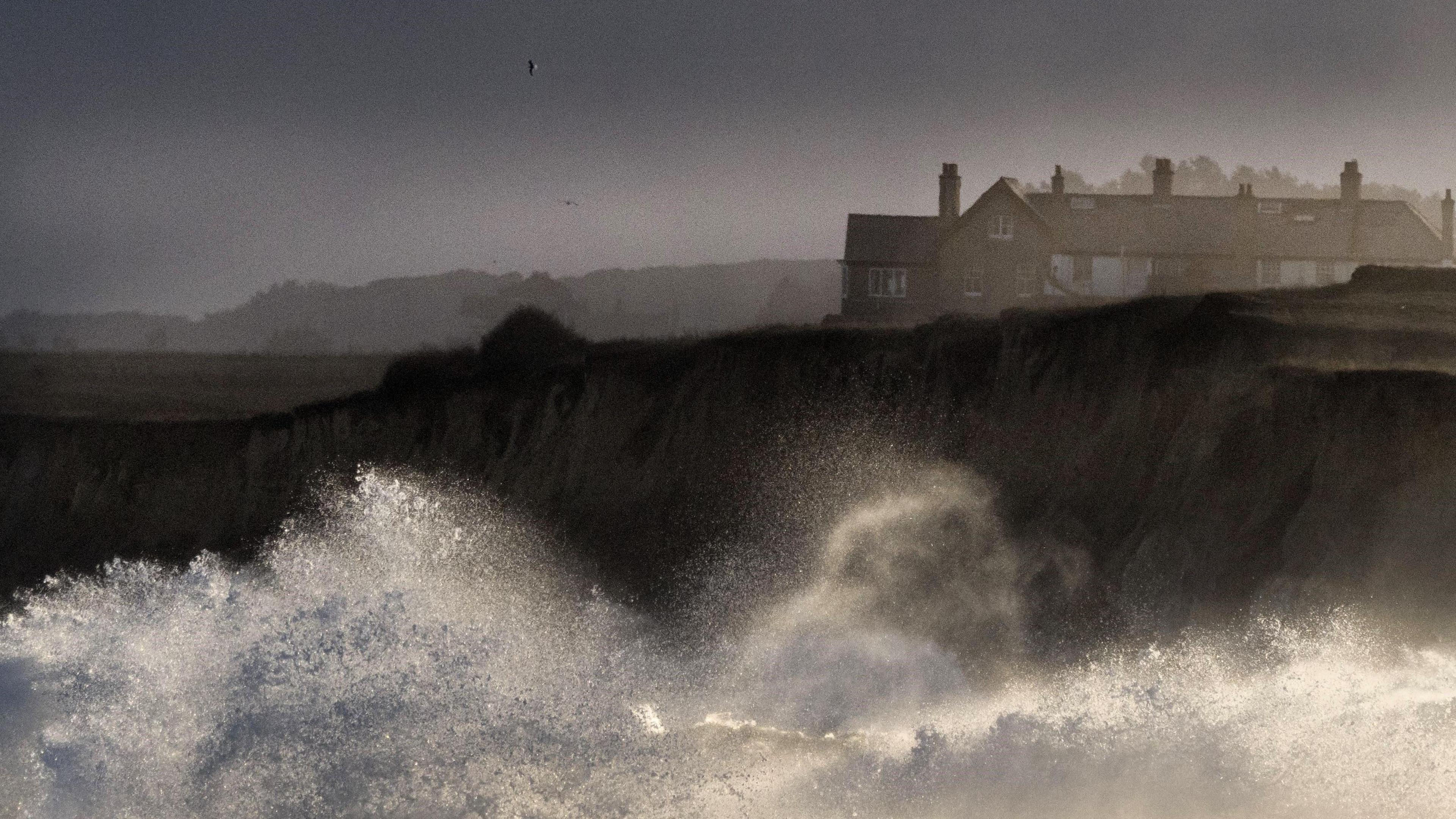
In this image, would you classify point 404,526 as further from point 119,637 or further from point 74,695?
point 74,695

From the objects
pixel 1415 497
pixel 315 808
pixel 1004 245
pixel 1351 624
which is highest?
pixel 1004 245

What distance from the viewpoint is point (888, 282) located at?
182 ft

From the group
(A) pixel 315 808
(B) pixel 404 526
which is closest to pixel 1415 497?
(A) pixel 315 808

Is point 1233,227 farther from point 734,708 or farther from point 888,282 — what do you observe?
point 734,708

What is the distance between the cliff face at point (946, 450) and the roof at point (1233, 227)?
2291cm

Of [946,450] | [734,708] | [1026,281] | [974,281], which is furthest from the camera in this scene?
[1026,281]

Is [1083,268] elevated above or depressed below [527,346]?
above

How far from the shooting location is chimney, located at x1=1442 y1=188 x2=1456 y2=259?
59.0 metres

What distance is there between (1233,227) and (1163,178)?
10.1 feet

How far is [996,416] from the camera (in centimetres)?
3172

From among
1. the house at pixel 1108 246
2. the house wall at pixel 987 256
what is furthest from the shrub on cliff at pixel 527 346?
the house wall at pixel 987 256

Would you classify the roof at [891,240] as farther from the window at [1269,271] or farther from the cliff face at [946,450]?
the cliff face at [946,450]

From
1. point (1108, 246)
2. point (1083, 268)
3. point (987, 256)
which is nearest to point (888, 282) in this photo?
point (987, 256)

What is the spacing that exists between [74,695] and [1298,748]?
17541 millimetres
